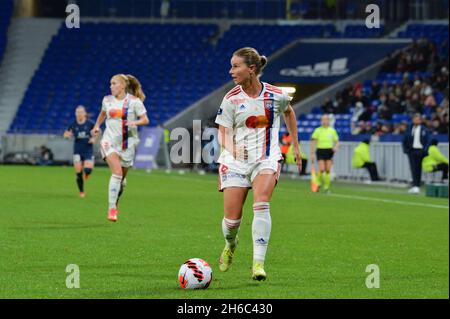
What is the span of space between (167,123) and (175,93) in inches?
155

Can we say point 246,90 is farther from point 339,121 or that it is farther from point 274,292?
point 339,121

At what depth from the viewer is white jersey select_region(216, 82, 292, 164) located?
10852 mm

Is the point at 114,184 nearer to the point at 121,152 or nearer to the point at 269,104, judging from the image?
the point at 121,152

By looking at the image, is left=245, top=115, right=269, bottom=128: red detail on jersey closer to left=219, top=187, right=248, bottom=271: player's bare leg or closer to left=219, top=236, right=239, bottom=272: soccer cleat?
left=219, top=187, right=248, bottom=271: player's bare leg

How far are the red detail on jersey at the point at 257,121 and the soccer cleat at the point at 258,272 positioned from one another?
1.30 meters

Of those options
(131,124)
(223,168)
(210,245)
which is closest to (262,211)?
(223,168)

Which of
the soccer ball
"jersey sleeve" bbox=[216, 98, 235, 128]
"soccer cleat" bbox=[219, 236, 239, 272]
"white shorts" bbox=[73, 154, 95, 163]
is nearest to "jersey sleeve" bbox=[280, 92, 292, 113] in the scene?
"jersey sleeve" bbox=[216, 98, 235, 128]

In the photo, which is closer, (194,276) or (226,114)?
(194,276)

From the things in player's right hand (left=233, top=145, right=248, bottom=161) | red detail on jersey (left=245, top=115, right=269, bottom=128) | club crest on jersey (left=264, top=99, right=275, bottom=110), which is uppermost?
club crest on jersey (left=264, top=99, right=275, bottom=110)

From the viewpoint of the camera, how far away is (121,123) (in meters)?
18.9

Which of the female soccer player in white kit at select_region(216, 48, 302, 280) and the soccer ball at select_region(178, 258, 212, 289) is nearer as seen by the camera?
the soccer ball at select_region(178, 258, 212, 289)

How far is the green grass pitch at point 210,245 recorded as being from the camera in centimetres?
1034

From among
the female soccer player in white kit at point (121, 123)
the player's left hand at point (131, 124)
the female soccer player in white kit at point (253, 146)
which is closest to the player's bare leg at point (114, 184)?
the female soccer player in white kit at point (121, 123)

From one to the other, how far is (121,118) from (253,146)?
8.28 metres
